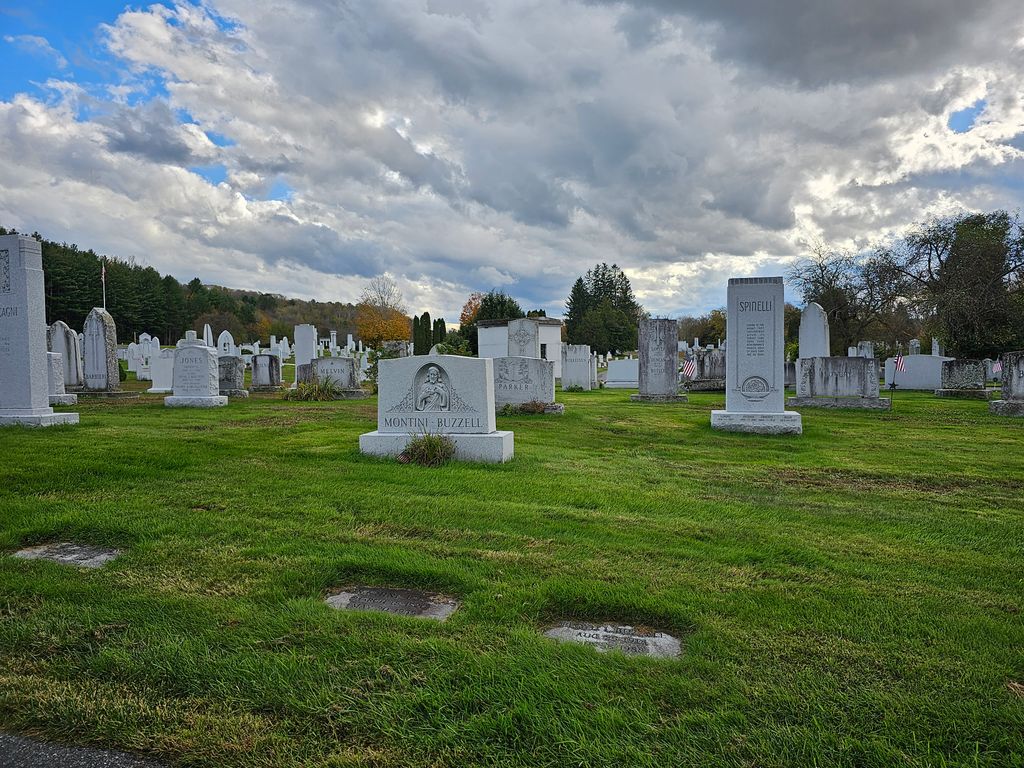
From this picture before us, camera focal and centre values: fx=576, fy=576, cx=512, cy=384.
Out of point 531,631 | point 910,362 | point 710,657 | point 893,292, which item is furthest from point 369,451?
point 893,292

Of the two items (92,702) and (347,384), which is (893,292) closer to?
(347,384)

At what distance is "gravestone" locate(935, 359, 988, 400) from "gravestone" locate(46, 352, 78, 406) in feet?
84.8

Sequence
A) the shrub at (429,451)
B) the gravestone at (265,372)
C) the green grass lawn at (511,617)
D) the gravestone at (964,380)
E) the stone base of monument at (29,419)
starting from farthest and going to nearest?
the gravestone at (265,372), the gravestone at (964,380), the stone base of monument at (29,419), the shrub at (429,451), the green grass lawn at (511,617)

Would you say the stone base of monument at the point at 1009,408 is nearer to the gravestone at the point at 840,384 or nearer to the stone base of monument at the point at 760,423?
the gravestone at the point at 840,384

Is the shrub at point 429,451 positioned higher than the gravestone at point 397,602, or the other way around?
the shrub at point 429,451

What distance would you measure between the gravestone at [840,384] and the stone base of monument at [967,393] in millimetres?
6049

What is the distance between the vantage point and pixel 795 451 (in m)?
8.46

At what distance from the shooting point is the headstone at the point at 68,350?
17.4 m

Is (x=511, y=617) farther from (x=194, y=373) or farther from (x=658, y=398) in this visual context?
(x=658, y=398)

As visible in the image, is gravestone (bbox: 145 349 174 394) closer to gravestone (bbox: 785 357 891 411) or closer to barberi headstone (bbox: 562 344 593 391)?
Result: barberi headstone (bbox: 562 344 593 391)

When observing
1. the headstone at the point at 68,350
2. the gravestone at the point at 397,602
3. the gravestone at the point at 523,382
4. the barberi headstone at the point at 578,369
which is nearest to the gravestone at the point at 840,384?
the gravestone at the point at 523,382

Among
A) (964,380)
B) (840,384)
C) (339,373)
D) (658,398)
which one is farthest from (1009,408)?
(339,373)

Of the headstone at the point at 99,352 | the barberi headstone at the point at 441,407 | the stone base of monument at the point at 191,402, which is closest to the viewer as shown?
the barberi headstone at the point at 441,407

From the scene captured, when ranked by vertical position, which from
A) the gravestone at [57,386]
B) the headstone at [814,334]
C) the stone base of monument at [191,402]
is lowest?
the stone base of monument at [191,402]
